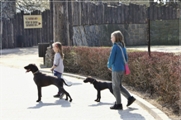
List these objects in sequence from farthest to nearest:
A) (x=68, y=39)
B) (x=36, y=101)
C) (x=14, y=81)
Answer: (x=68, y=39) → (x=14, y=81) → (x=36, y=101)

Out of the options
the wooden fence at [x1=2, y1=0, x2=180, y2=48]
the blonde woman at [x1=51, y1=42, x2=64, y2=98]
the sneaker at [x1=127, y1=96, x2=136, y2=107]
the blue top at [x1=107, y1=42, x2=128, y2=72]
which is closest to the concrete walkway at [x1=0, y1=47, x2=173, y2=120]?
the sneaker at [x1=127, y1=96, x2=136, y2=107]

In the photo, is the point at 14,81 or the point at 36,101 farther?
the point at 14,81

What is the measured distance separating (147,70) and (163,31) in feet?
69.5

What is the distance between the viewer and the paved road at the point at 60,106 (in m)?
6.74

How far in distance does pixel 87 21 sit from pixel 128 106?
64.0 feet

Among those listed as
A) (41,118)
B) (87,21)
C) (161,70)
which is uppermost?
(87,21)

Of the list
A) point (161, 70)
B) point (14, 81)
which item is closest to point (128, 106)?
point (161, 70)

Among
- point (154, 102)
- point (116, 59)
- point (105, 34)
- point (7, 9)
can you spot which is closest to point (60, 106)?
point (116, 59)

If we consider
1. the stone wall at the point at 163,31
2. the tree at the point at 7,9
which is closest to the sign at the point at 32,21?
the tree at the point at 7,9

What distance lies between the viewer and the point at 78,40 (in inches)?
1031

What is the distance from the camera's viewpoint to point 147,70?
8312 millimetres

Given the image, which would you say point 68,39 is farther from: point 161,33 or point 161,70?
point 161,33

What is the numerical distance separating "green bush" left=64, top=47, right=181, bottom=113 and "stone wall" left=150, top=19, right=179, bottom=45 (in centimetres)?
1652

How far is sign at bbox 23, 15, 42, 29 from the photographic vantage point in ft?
92.7
